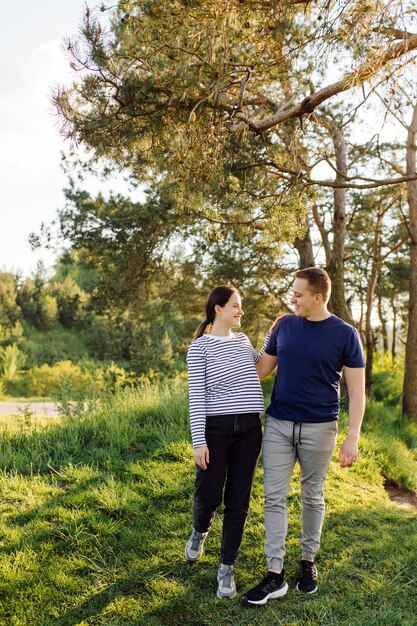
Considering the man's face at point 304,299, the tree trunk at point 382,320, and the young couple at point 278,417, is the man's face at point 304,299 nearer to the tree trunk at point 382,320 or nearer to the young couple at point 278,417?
the young couple at point 278,417

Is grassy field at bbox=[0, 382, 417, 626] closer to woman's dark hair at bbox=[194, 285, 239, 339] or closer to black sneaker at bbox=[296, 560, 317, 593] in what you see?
black sneaker at bbox=[296, 560, 317, 593]

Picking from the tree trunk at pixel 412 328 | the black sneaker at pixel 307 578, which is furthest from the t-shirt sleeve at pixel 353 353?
the tree trunk at pixel 412 328

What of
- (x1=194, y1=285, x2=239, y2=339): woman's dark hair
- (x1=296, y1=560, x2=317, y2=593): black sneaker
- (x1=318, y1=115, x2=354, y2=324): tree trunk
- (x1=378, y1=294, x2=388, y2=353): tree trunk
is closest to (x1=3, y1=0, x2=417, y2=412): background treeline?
(x1=318, y1=115, x2=354, y2=324): tree trunk

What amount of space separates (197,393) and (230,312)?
0.54 m

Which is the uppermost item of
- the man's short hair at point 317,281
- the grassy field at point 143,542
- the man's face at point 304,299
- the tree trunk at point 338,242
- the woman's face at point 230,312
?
the tree trunk at point 338,242

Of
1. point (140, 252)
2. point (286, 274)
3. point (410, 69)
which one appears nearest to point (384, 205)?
point (286, 274)

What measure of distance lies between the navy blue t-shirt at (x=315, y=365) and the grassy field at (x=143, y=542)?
1158mm

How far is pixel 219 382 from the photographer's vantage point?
11.4ft

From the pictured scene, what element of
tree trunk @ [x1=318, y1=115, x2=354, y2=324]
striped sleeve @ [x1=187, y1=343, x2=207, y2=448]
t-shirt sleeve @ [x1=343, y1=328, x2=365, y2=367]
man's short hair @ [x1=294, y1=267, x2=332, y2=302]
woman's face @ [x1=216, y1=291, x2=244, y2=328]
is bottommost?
striped sleeve @ [x1=187, y1=343, x2=207, y2=448]

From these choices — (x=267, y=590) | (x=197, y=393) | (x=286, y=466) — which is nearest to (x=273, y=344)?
(x=197, y=393)

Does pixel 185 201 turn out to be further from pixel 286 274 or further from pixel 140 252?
pixel 286 274

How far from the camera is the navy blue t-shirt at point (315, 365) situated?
3.39 meters

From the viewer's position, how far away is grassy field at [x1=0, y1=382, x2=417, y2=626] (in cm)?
343

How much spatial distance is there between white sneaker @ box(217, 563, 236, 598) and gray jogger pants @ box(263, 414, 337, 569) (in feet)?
0.85
